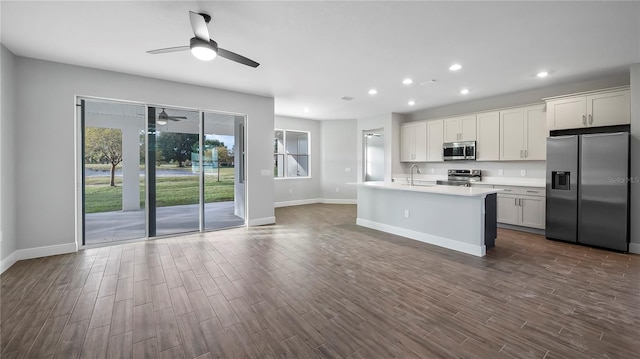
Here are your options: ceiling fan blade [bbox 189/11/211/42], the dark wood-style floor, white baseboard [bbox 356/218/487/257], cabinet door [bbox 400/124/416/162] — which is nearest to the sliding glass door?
the dark wood-style floor

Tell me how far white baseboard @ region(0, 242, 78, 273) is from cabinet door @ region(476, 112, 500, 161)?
24.5 feet

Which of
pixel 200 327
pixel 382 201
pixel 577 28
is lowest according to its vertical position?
pixel 200 327

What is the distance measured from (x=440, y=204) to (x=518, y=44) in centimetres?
227

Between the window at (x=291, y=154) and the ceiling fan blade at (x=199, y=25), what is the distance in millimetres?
5690

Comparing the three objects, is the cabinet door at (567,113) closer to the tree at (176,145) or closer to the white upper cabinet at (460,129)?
the white upper cabinet at (460,129)

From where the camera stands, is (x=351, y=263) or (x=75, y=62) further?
(x=75, y=62)

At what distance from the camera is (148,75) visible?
14.5 ft

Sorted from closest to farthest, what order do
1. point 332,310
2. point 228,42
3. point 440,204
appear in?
point 332,310, point 228,42, point 440,204

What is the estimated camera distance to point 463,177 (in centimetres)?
620

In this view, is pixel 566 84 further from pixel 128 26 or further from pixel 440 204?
pixel 128 26

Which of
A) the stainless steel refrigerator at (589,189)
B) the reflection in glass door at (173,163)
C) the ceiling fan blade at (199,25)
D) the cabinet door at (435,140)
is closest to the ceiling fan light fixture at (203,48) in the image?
the ceiling fan blade at (199,25)

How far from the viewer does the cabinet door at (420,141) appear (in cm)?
689

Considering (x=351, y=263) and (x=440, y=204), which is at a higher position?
(x=440, y=204)

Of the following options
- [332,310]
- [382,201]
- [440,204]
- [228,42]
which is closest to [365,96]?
[382,201]
